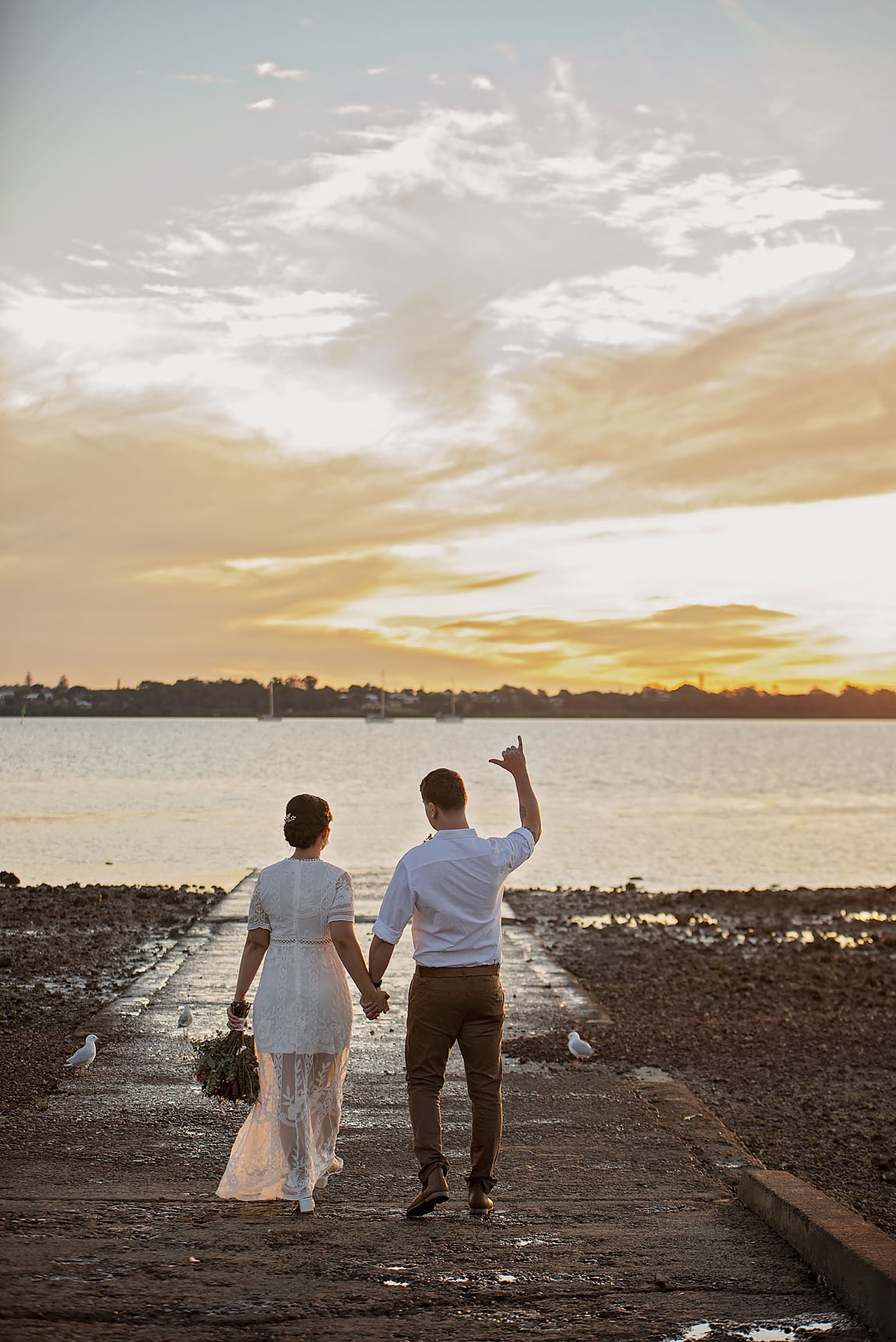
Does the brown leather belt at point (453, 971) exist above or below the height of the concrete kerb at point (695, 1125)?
above

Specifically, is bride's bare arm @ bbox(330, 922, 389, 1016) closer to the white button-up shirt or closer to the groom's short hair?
the white button-up shirt

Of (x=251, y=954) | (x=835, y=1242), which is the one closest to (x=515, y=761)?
(x=251, y=954)

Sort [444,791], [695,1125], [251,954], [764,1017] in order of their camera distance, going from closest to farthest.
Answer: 1. [444,791]
2. [251,954]
3. [695,1125]
4. [764,1017]

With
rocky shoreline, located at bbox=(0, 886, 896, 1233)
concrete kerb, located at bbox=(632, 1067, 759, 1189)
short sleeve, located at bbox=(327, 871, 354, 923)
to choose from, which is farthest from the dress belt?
rocky shoreline, located at bbox=(0, 886, 896, 1233)

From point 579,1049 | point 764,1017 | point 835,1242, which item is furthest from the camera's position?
point 764,1017

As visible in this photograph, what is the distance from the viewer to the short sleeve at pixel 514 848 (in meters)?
5.33

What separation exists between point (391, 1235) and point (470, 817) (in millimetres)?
38425

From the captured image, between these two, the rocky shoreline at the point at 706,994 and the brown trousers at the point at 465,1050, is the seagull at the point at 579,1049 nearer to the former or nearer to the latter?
the rocky shoreline at the point at 706,994

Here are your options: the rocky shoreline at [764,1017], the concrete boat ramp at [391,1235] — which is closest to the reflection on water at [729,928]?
the rocky shoreline at [764,1017]

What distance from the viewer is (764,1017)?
11.9m

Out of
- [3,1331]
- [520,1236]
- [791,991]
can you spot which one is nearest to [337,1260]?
[520,1236]

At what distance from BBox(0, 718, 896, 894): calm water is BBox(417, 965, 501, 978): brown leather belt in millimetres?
14259

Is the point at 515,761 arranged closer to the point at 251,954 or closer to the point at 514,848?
the point at 514,848

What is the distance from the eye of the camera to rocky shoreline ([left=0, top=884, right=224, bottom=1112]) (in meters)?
8.83
